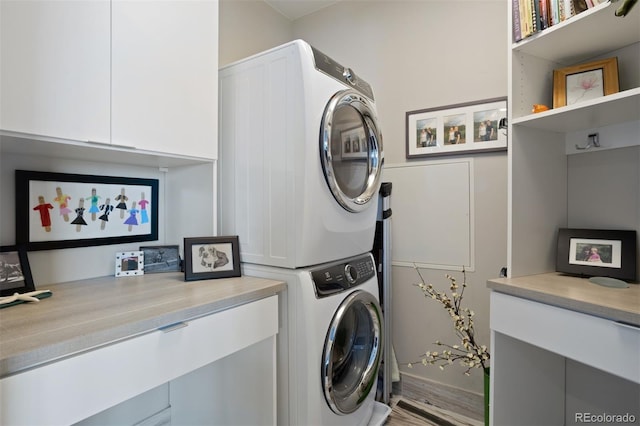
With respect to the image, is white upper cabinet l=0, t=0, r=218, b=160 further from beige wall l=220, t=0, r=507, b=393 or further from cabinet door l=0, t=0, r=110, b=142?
beige wall l=220, t=0, r=507, b=393

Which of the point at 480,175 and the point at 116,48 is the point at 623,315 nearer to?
the point at 480,175

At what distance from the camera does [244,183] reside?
4.88ft

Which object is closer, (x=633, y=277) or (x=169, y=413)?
(x=633, y=277)

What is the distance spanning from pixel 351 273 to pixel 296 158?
0.63m

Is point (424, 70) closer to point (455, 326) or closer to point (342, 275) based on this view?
point (342, 275)

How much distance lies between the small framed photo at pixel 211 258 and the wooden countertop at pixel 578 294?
3.65 ft

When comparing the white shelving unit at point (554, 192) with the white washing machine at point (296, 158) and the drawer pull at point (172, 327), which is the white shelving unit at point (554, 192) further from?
the drawer pull at point (172, 327)

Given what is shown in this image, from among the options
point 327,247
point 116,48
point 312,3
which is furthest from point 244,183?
point 312,3

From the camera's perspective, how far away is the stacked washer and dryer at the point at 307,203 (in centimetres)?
128

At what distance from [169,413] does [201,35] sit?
187cm

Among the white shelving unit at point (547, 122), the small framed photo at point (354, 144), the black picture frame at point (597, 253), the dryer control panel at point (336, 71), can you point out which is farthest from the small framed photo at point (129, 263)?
the black picture frame at point (597, 253)

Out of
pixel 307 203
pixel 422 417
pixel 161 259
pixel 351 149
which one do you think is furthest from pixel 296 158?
pixel 422 417

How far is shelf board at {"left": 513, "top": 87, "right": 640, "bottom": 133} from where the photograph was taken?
1047mm

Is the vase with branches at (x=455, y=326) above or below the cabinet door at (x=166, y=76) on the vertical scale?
below
